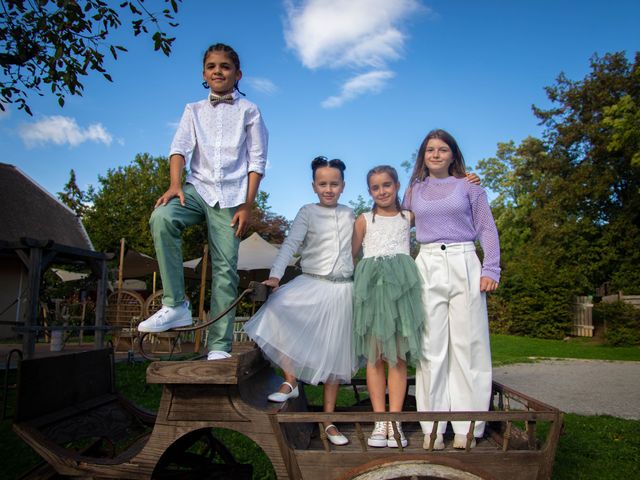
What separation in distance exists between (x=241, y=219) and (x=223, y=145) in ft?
1.59

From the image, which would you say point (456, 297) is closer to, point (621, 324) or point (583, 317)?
point (621, 324)

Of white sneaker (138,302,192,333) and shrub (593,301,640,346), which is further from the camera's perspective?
shrub (593,301,640,346)

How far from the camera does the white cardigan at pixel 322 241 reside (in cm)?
323

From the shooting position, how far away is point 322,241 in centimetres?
330

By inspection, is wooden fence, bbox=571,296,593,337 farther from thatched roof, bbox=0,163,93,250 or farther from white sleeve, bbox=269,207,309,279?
thatched roof, bbox=0,163,93,250

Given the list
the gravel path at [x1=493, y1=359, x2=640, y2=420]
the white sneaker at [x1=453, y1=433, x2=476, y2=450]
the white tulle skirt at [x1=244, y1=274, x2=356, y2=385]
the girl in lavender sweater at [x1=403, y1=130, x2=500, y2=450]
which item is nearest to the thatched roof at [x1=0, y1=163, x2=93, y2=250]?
the gravel path at [x1=493, y1=359, x2=640, y2=420]

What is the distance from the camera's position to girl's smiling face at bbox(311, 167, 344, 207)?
3.39 metres

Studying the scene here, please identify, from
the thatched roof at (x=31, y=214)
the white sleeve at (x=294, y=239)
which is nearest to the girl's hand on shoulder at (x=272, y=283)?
the white sleeve at (x=294, y=239)

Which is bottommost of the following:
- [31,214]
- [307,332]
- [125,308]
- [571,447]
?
[571,447]

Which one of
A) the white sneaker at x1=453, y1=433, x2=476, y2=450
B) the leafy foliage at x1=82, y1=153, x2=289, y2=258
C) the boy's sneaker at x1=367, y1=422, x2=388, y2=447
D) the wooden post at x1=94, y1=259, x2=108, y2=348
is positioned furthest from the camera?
the leafy foliage at x1=82, y1=153, x2=289, y2=258

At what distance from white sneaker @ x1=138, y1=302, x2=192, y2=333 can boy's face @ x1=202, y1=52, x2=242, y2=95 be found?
1.34 meters

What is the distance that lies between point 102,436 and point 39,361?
0.66m

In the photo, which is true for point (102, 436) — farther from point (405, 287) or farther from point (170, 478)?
point (405, 287)

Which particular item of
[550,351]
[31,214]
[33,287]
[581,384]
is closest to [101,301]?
[33,287]
